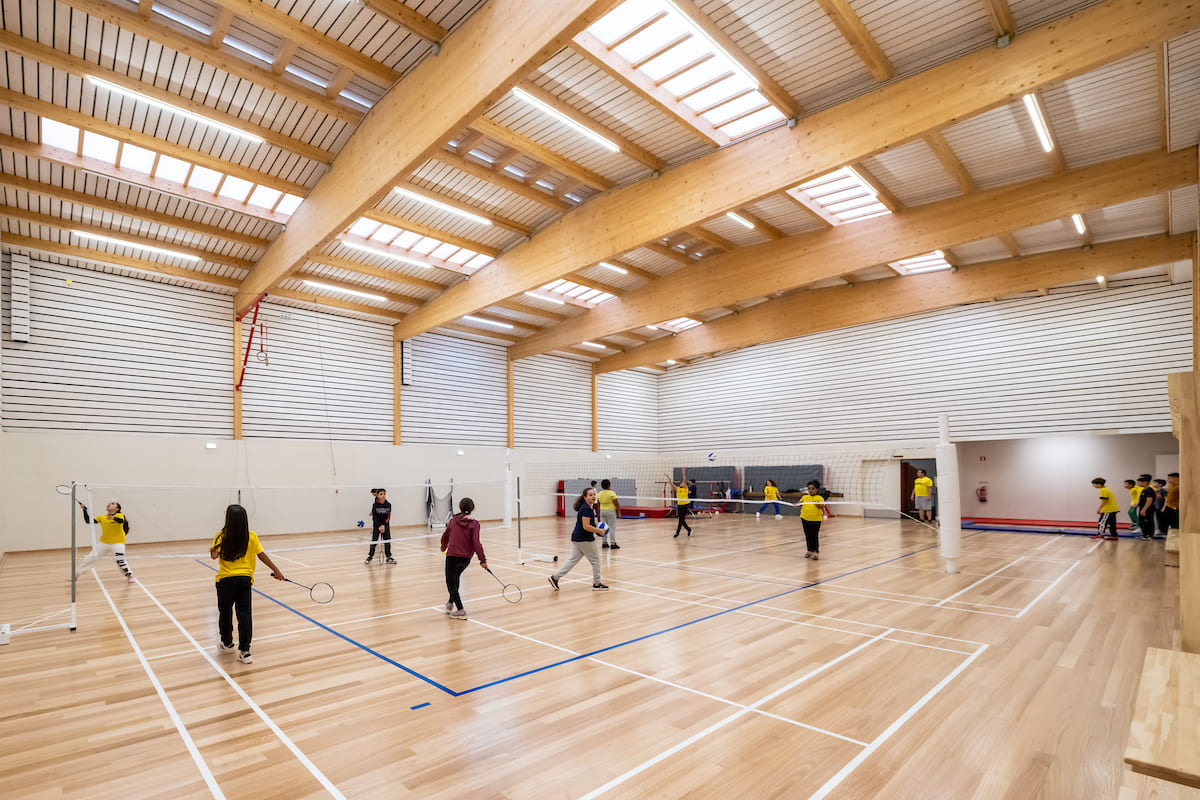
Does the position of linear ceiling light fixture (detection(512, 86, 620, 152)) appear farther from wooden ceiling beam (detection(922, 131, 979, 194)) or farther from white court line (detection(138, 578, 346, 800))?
white court line (detection(138, 578, 346, 800))

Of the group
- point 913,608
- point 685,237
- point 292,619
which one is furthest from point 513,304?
point 913,608

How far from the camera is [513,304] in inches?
827

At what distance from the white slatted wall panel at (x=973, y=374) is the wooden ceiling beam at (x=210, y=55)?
18.9 meters

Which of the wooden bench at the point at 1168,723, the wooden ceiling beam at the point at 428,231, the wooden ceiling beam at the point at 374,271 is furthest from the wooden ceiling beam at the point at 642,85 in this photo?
the wooden ceiling beam at the point at 374,271

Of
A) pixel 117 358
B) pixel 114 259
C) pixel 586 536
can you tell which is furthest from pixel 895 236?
pixel 117 358

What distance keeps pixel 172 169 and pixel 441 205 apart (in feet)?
17.4

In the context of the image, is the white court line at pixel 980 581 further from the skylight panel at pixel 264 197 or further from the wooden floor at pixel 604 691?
the skylight panel at pixel 264 197

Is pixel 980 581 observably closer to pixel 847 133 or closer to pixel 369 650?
pixel 847 133

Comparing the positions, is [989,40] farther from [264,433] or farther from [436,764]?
[264,433]

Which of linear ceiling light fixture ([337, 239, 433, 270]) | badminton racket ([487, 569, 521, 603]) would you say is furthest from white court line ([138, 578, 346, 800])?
linear ceiling light fixture ([337, 239, 433, 270])

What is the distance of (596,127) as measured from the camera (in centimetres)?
1153

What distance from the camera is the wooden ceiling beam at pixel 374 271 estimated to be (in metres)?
16.8

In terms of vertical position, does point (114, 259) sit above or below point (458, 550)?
above

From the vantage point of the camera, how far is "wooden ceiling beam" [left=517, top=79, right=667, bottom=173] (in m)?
10.4
